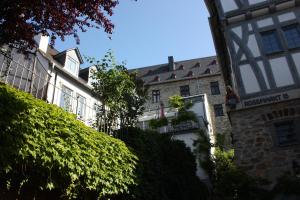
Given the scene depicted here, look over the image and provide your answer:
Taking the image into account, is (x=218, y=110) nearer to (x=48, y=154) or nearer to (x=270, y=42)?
(x=270, y=42)

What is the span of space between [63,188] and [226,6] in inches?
466

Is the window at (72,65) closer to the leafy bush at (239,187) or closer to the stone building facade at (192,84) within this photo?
the leafy bush at (239,187)

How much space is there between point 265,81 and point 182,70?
27618 mm

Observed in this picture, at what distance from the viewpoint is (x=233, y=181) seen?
35.0 feet

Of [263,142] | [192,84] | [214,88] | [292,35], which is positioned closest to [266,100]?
[263,142]

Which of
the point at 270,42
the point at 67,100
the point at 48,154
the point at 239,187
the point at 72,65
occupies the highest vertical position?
the point at 72,65

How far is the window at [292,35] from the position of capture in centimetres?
1334

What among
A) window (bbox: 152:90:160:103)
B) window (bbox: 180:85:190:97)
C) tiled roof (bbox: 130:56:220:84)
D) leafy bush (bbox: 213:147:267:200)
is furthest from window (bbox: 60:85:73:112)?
tiled roof (bbox: 130:56:220:84)

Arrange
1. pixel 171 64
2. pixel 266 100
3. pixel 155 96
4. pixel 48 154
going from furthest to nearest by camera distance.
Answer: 1. pixel 171 64
2. pixel 155 96
3. pixel 266 100
4. pixel 48 154

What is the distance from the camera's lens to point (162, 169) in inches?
444

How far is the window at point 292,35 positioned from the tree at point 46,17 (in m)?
9.17

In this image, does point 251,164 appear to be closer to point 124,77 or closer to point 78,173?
point 124,77

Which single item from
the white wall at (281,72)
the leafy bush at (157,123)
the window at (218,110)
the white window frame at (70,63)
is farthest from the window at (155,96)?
the white wall at (281,72)

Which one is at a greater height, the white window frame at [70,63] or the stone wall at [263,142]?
the white window frame at [70,63]
